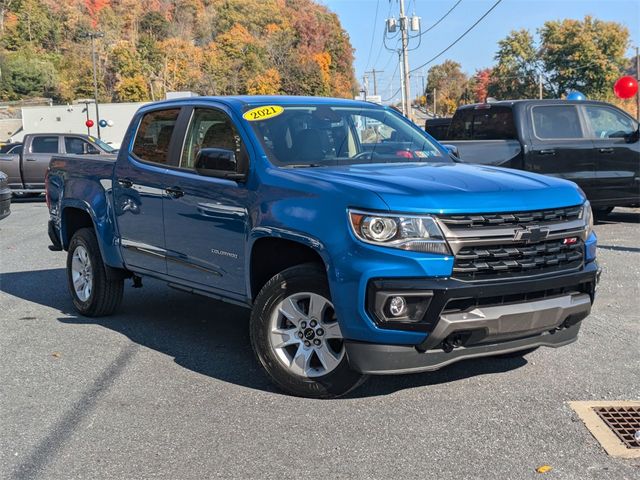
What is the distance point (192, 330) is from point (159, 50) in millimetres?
128741

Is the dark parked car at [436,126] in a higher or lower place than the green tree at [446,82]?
lower

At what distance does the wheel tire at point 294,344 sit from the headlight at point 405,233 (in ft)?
1.52

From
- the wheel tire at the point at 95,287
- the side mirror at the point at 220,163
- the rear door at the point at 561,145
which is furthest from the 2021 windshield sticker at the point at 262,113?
the rear door at the point at 561,145

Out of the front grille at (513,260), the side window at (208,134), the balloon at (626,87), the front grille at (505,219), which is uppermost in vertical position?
the balloon at (626,87)

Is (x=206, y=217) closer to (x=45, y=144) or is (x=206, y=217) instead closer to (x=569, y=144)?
(x=569, y=144)

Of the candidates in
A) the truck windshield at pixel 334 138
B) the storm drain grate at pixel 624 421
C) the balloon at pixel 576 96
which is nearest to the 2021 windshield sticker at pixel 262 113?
the truck windshield at pixel 334 138

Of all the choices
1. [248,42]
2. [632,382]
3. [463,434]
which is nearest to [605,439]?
[463,434]

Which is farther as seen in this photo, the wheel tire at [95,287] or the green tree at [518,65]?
the green tree at [518,65]

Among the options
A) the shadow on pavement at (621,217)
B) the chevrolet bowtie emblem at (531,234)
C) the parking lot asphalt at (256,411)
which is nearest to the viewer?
the parking lot asphalt at (256,411)

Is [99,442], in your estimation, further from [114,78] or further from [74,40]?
[74,40]

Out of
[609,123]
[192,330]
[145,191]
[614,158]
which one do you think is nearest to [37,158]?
[609,123]

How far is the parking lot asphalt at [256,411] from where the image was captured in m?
3.57

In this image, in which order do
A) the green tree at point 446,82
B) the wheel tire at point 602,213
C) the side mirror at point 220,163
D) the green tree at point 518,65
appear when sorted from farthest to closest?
the green tree at point 446,82
the green tree at point 518,65
the wheel tire at point 602,213
the side mirror at point 220,163

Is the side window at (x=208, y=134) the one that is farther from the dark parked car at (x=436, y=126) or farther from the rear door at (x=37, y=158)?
the rear door at (x=37, y=158)
